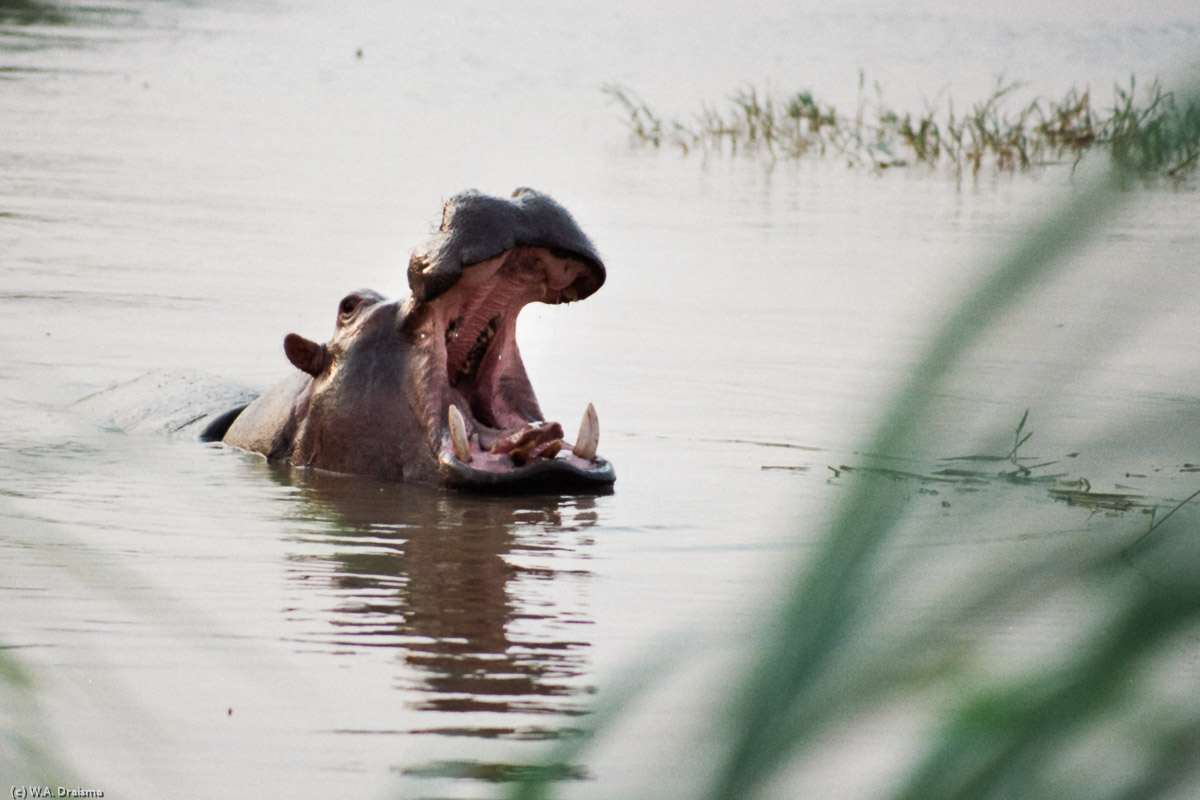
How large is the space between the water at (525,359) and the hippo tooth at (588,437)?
0.15 m

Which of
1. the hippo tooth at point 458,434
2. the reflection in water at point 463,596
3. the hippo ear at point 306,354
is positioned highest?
the hippo ear at point 306,354

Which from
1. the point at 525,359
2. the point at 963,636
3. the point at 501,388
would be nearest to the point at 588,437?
the point at 501,388

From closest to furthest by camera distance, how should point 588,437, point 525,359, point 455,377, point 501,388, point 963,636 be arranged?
point 963,636 < point 588,437 < point 501,388 < point 455,377 < point 525,359

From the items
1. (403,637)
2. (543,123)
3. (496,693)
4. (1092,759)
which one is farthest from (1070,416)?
(543,123)

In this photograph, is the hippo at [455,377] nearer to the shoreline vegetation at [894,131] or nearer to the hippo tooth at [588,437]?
the hippo tooth at [588,437]

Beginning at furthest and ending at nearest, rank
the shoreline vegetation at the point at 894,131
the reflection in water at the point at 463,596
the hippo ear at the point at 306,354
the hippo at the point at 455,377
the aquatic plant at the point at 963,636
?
the shoreline vegetation at the point at 894,131
the hippo ear at the point at 306,354
the hippo at the point at 455,377
the reflection in water at the point at 463,596
the aquatic plant at the point at 963,636

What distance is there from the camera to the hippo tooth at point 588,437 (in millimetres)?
4977

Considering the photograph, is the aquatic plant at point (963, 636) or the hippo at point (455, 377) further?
the hippo at point (455, 377)

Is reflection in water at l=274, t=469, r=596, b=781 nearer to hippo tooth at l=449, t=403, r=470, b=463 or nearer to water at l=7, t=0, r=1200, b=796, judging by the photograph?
water at l=7, t=0, r=1200, b=796

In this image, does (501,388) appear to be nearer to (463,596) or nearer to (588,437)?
(588,437)

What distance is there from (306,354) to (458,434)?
715 mm

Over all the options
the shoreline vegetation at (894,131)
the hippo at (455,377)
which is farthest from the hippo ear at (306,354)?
the shoreline vegetation at (894,131)

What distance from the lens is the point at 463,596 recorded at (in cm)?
380

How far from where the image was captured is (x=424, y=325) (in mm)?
5109
